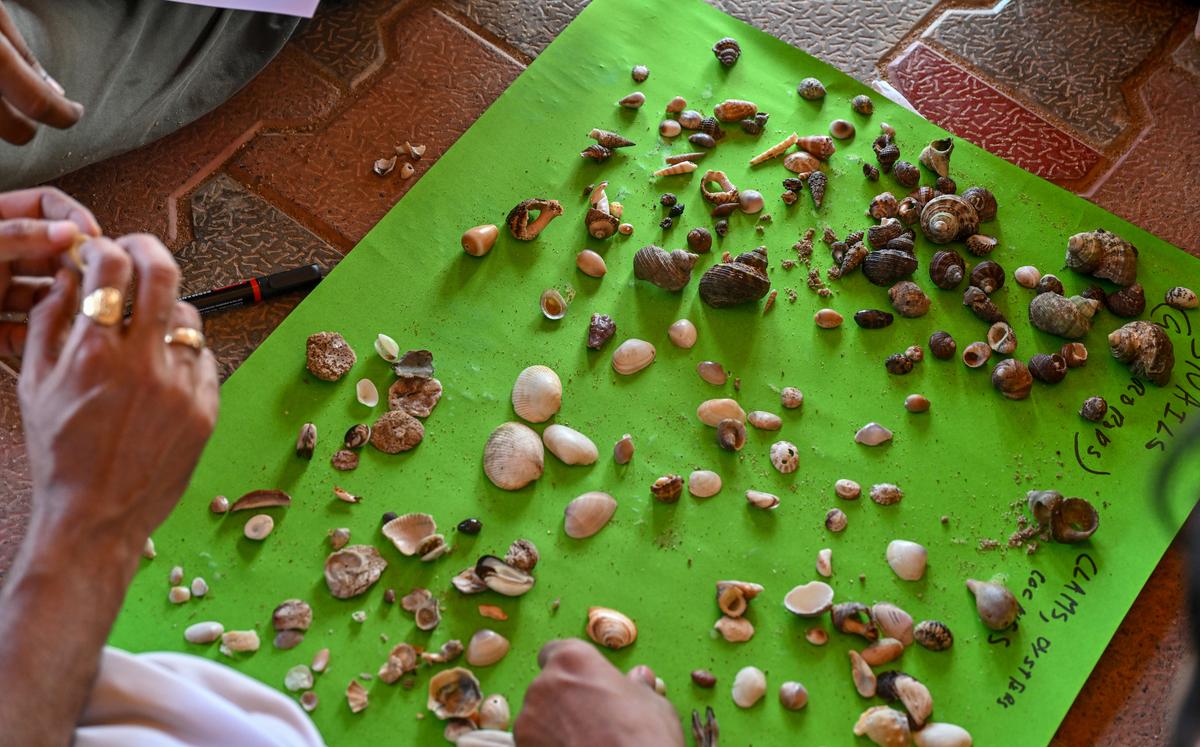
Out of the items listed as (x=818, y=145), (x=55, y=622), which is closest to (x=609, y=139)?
(x=818, y=145)

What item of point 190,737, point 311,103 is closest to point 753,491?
point 190,737

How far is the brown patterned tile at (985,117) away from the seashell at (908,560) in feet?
2.00

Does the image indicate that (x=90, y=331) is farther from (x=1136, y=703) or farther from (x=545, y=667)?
(x=1136, y=703)

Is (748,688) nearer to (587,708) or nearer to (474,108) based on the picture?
(587,708)

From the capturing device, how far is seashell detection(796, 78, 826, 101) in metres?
1.30

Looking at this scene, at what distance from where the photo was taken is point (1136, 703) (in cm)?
96

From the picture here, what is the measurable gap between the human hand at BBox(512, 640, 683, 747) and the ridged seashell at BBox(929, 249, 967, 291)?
60cm

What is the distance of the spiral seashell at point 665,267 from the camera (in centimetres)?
112

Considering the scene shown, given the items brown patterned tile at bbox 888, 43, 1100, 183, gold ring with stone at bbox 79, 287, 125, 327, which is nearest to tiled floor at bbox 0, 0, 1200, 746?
brown patterned tile at bbox 888, 43, 1100, 183

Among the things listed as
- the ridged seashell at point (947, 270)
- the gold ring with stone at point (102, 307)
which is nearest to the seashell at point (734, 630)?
the ridged seashell at point (947, 270)

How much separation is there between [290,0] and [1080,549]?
3.66ft

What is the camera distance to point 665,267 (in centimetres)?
112

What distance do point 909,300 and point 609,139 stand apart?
415 mm

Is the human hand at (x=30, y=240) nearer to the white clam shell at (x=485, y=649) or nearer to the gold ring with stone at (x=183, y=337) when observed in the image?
the gold ring with stone at (x=183, y=337)
